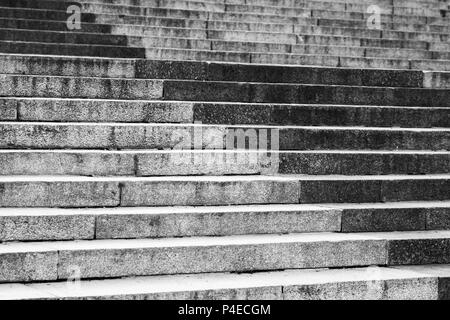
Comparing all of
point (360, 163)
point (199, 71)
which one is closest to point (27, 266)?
point (360, 163)

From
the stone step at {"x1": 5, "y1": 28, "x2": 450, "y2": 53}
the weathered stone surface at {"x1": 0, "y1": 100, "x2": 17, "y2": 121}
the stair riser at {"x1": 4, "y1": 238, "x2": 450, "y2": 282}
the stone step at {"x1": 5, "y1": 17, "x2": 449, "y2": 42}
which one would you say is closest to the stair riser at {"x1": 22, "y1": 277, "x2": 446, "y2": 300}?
the stair riser at {"x1": 4, "y1": 238, "x2": 450, "y2": 282}

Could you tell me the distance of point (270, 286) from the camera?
4906 mm

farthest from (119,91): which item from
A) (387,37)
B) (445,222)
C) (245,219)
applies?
(387,37)

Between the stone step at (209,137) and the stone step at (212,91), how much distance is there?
0.71 m

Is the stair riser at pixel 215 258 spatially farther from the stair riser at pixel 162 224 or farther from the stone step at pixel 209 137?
the stone step at pixel 209 137

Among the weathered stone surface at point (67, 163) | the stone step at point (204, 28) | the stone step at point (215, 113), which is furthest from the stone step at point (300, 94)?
the stone step at point (204, 28)

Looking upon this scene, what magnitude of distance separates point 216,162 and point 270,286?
150cm

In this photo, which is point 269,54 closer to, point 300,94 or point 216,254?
point 300,94

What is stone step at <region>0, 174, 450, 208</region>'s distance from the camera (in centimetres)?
537

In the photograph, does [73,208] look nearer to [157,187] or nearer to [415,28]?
[157,187]

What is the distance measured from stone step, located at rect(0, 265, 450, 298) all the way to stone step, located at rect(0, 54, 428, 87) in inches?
113

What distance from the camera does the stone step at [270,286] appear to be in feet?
15.0

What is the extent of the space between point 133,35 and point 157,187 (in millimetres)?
3837

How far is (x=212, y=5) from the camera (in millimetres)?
10539
